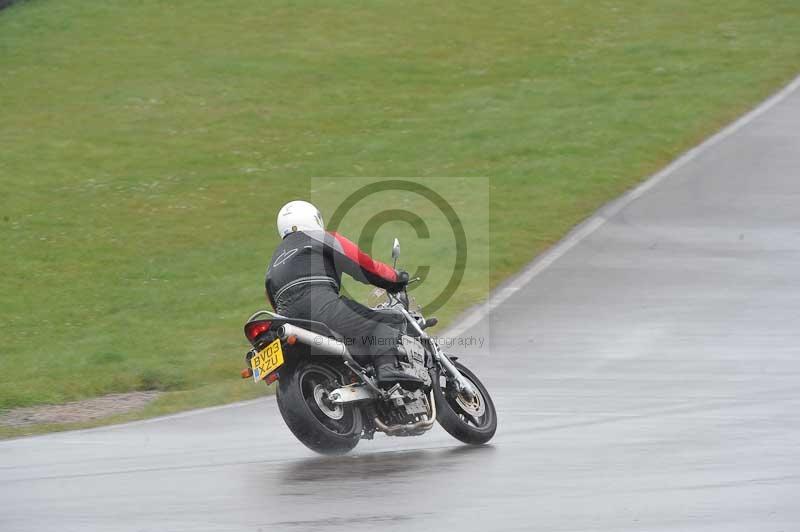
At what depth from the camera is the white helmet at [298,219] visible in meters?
10.6

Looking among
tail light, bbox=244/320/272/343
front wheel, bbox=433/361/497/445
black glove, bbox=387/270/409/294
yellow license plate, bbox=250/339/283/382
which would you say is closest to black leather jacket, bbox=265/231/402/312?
black glove, bbox=387/270/409/294

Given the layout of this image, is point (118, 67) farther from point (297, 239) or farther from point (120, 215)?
point (297, 239)

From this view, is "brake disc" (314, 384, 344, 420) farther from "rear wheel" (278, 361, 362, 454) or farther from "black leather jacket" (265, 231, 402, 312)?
"black leather jacket" (265, 231, 402, 312)

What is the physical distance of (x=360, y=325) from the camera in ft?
34.1

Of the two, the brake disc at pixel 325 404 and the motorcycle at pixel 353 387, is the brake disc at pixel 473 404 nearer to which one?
the motorcycle at pixel 353 387

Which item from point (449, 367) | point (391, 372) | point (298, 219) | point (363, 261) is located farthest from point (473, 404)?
point (298, 219)

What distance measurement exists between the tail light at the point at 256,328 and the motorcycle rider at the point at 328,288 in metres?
0.33

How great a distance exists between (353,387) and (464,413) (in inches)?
38.3

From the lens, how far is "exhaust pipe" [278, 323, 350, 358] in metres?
9.85

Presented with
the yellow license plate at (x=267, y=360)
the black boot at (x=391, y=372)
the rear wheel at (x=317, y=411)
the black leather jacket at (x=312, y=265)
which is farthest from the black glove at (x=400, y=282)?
the yellow license plate at (x=267, y=360)

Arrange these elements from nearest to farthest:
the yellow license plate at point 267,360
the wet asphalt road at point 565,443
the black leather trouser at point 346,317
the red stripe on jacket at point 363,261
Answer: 1. the wet asphalt road at point 565,443
2. the yellow license plate at point 267,360
3. the black leather trouser at point 346,317
4. the red stripe on jacket at point 363,261

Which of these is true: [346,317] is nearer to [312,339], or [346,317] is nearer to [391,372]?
[312,339]

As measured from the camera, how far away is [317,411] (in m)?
Result: 9.99

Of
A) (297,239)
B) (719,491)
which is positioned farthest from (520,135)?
(719,491)
